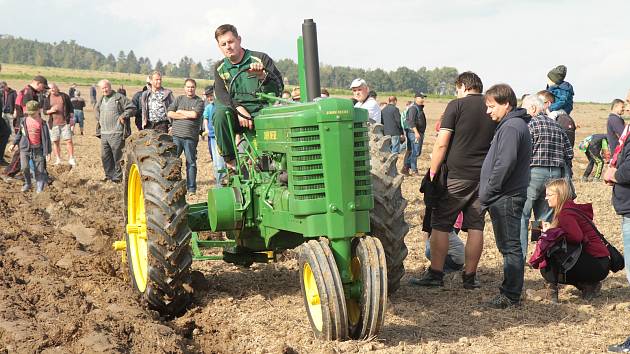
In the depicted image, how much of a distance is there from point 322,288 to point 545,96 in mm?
6050

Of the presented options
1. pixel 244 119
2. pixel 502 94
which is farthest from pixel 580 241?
pixel 244 119

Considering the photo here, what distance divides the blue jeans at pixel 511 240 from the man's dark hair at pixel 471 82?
3.82ft

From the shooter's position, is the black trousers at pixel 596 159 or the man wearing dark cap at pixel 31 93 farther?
the black trousers at pixel 596 159

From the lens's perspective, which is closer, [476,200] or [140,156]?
[140,156]

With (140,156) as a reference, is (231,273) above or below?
below

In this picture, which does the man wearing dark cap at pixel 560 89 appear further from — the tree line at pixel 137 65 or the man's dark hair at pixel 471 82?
the tree line at pixel 137 65

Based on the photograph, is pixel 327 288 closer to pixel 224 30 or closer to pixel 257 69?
pixel 257 69

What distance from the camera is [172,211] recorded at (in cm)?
599

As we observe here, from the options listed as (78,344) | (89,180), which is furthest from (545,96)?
(89,180)

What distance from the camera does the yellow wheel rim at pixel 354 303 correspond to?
520 centimetres

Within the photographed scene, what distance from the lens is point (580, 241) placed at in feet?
22.1

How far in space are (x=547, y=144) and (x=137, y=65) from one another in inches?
6894

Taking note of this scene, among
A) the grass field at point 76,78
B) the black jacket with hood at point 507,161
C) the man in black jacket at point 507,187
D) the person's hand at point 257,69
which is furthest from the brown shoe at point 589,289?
the grass field at point 76,78

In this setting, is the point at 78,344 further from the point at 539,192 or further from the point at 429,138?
the point at 429,138
